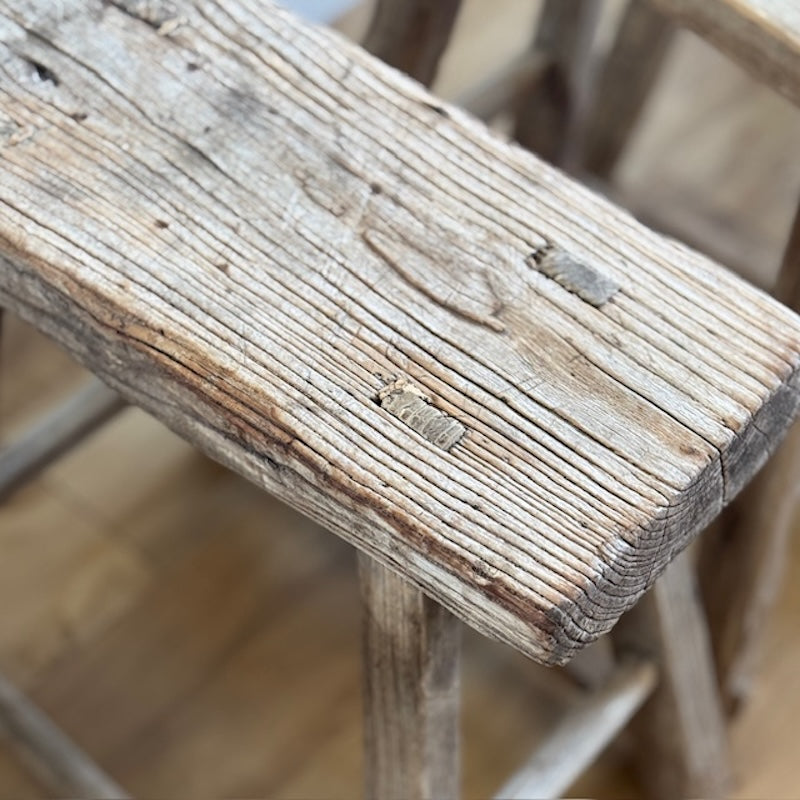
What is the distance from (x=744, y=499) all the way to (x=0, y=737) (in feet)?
2.28

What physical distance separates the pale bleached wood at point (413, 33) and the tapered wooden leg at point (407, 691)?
0.48 meters

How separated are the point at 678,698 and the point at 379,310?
0.55 m

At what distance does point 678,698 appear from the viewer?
38.3 inches

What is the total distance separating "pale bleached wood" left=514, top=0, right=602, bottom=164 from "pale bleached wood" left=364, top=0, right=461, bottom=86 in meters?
0.19

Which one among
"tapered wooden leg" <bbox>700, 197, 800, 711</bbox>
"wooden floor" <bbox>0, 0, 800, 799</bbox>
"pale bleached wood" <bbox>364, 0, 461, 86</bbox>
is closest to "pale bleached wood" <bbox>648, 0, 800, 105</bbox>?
"tapered wooden leg" <bbox>700, 197, 800, 711</bbox>

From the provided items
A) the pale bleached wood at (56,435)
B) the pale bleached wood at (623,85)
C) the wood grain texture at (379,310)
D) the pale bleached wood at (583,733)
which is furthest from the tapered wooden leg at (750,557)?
the pale bleached wood at (56,435)

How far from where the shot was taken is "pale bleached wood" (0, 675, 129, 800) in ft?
3.20

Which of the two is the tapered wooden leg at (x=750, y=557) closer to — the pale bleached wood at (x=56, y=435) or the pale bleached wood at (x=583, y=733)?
the pale bleached wood at (x=583, y=733)

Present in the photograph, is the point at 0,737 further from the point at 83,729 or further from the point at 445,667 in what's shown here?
the point at 445,667

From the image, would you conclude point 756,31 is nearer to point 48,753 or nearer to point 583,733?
point 583,733

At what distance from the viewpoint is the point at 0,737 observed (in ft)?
3.57

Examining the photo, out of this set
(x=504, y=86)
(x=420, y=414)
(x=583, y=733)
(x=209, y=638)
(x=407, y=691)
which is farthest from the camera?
(x=209, y=638)

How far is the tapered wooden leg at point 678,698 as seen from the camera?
0.87 metres

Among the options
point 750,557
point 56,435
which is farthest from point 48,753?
point 750,557
